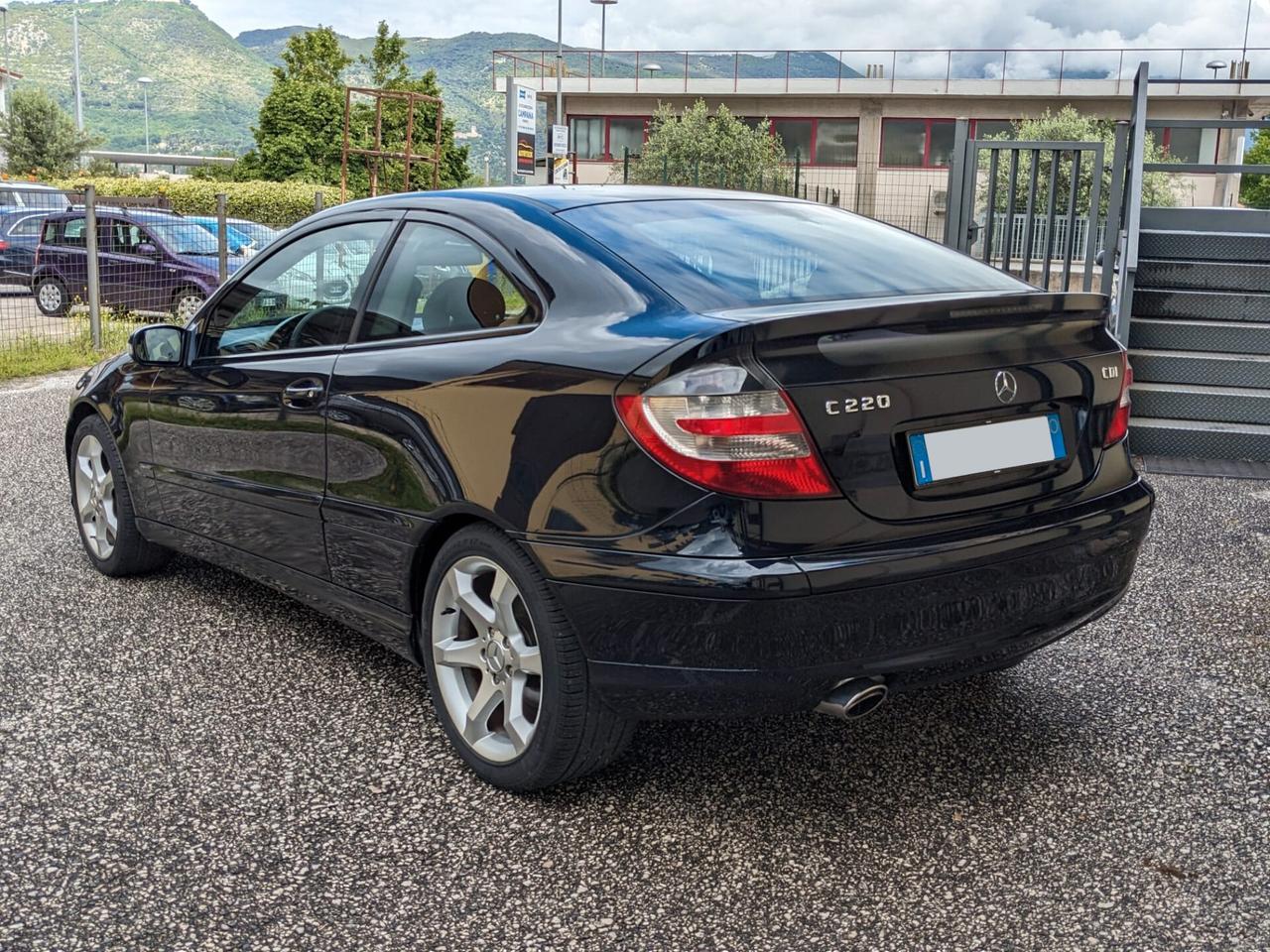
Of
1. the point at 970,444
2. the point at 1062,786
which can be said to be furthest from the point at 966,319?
the point at 1062,786

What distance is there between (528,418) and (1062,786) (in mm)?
1617

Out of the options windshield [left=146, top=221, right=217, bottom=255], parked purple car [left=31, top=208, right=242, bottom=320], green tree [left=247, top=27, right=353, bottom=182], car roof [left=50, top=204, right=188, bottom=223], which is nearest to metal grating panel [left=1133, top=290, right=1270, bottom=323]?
parked purple car [left=31, top=208, right=242, bottom=320]

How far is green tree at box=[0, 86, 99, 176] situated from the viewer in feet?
206

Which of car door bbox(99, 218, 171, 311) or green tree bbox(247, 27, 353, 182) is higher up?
green tree bbox(247, 27, 353, 182)

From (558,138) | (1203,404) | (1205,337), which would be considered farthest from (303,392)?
(558,138)

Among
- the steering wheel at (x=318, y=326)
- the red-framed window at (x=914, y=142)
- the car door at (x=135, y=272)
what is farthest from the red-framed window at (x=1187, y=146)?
the steering wheel at (x=318, y=326)

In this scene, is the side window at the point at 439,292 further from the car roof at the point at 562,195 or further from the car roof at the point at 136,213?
the car roof at the point at 136,213

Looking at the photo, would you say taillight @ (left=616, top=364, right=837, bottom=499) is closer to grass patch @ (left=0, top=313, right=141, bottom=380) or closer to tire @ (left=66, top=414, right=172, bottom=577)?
tire @ (left=66, top=414, right=172, bottom=577)

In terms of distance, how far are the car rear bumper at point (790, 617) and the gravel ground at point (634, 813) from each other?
1.27ft

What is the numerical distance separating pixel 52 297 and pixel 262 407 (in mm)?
13107

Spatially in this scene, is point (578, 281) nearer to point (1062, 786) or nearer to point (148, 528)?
point (1062, 786)

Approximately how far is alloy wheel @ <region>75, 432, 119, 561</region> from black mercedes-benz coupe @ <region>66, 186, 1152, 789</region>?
1405 mm

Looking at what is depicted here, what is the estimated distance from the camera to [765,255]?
3406 mm

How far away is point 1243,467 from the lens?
7.54m
